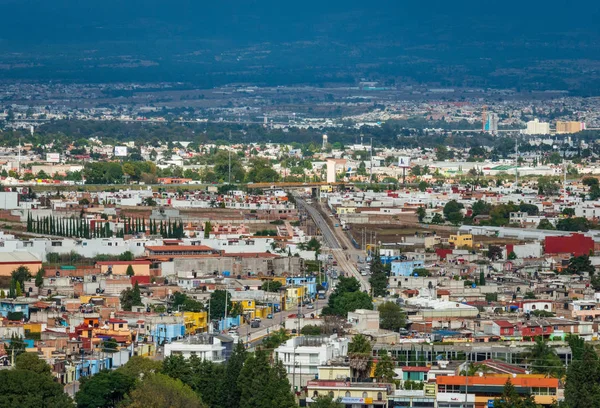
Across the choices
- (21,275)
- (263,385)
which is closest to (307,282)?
(21,275)

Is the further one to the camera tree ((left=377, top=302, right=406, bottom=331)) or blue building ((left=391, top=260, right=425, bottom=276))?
blue building ((left=391, top=260, right=425, bottom=276))

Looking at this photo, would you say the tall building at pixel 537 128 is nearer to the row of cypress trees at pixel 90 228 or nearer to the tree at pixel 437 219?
the tree at pixel 437 219

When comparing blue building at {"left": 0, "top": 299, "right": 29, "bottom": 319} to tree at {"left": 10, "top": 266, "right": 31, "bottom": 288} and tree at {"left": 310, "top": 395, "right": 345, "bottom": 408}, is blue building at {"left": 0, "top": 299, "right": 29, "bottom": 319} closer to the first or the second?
tree at {"left": 10, "top": 266, "right": 31, "bottom": 288}

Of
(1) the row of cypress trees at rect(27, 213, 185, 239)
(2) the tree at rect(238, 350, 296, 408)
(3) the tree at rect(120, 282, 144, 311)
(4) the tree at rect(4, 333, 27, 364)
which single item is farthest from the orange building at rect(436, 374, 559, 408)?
(1) the row of cypress trees at rect(27, 213, 185, 239)

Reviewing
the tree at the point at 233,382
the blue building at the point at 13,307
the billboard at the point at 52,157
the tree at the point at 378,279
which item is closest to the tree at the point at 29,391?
the tree at the point at 233,382

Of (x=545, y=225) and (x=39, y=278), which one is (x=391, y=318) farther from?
(x=545, y=225)

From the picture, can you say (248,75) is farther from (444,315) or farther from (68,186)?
(444,315)

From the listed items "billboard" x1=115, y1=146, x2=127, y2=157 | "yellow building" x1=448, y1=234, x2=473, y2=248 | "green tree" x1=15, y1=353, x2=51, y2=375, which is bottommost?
"green tree" x1=15, y1=353, x2=51, y2=375
